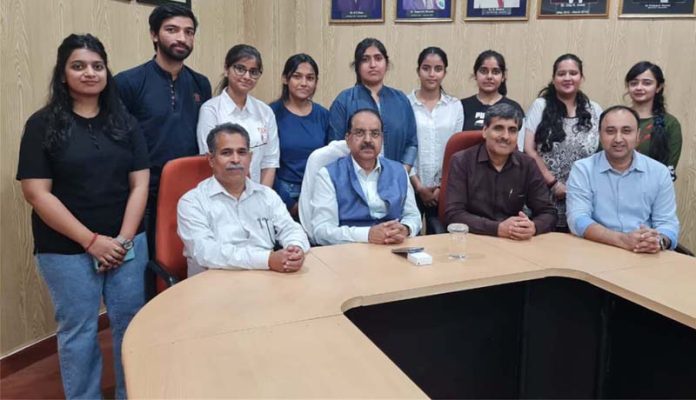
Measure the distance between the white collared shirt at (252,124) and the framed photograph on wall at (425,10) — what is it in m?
1.70

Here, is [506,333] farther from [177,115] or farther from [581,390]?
[177,115]

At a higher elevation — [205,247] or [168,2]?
[168,2]

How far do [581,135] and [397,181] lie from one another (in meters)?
1.21

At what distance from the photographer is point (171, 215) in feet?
7.45

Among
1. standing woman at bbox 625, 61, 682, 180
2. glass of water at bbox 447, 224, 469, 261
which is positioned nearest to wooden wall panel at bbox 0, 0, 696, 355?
standing woman at bbox 625, 61, 682, 180

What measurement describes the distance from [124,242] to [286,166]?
1.09 m

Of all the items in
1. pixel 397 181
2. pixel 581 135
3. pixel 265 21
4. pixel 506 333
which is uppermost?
pixel 265 21

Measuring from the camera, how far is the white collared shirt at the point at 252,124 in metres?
2.71

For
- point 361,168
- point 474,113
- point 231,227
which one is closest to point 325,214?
point 361,168

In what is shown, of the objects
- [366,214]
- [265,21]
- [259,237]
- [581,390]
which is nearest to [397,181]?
[366,214]

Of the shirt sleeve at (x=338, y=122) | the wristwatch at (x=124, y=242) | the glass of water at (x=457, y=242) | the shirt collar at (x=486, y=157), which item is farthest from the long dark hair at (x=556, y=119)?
the wristwatch at (x=124, y=242)

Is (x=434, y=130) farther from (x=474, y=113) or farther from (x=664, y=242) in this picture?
(x=664, y=242)

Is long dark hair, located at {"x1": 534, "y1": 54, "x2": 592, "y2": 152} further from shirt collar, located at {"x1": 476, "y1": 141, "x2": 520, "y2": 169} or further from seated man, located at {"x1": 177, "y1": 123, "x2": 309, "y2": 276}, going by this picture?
seated man, located at {"x1": 177, "y1": 123, "x2": 309, "y2": 276}

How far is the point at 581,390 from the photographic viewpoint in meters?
2.25
